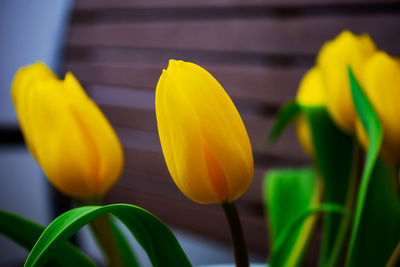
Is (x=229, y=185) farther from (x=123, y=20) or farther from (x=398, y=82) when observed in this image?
(x=123, y=20)

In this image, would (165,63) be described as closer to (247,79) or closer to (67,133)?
(247,79)

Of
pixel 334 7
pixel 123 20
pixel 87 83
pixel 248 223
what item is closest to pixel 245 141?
pixel 334 7

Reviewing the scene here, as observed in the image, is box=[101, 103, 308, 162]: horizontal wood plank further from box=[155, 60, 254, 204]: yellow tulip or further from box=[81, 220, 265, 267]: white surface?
box=[155, 60, 254, 204]: yellow tulip

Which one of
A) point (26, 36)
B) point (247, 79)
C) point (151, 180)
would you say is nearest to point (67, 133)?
point (247, 79)

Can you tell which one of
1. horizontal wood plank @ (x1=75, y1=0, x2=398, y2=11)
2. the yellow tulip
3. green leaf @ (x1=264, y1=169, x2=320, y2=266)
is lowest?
green leaf @ (x1=264, y1=169, x2=320, y2=266)

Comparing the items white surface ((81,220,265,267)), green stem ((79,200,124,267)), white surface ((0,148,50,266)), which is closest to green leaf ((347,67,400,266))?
green stem ((79,200,124,267))
